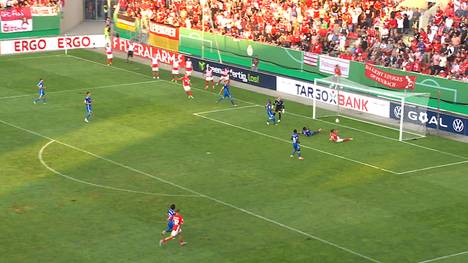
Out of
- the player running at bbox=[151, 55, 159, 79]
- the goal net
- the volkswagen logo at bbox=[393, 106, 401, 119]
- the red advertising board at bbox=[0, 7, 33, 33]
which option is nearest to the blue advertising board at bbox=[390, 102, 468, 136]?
the goal net

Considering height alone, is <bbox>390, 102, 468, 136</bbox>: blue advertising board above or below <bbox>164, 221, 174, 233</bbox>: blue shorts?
above

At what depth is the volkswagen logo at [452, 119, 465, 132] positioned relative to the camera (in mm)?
56625

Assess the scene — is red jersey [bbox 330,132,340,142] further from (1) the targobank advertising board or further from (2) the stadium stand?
(2) the stadium stand

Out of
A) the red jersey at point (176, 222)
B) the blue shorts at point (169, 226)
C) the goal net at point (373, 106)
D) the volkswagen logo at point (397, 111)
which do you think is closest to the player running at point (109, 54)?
the goal net at point (373, 106)

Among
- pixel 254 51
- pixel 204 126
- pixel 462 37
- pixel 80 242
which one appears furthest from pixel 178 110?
pixel 80 242

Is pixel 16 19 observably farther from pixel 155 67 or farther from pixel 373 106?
pixel 373 106

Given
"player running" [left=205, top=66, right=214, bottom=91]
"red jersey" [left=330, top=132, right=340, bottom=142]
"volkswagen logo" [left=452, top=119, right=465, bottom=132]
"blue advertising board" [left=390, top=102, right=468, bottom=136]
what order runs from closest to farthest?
"red jersey" [left=330, top=132, right=340, bottom=142], "volkswagen logo" [left=452, top=119, right=465, bottom=132], "blue advertising board" [left=390, top=102, right=468, bottom=136], "player running" [left=205, top=66, right=214, bottom=91]

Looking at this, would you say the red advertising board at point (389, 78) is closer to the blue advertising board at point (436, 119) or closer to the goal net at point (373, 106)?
the goal net at point (373, 106)

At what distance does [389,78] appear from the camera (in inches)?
2527

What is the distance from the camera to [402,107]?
183ft

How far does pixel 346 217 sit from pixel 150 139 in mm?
16395

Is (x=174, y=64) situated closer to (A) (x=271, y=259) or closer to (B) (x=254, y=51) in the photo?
(B) (x=254, y=51)

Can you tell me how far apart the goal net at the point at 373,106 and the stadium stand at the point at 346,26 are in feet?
17.2

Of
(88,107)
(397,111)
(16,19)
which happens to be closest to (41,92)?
(88,107)
